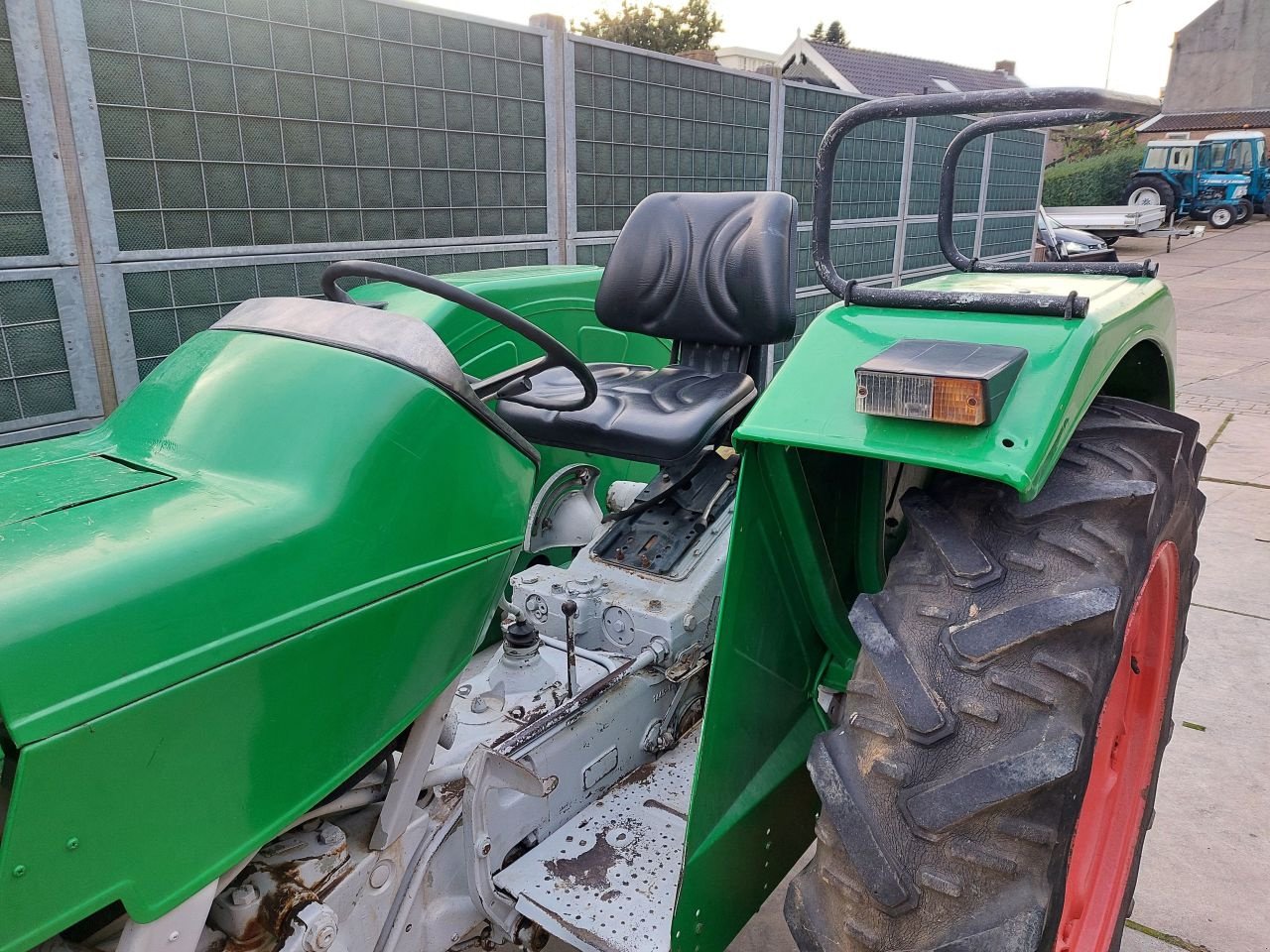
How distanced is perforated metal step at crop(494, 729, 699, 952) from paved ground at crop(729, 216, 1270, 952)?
339 mm

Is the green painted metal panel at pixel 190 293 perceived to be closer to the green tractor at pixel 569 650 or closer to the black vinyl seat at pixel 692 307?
the black vinyl seat at pixel 692 307

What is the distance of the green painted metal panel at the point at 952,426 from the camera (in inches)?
41.4

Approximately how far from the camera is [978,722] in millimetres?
1054

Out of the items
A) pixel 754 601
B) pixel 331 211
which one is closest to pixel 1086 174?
pixel 331 211

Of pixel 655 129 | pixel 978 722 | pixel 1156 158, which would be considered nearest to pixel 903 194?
pixel 655 129

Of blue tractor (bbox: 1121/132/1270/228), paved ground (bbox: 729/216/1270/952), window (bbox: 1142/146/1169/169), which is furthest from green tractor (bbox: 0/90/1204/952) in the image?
window (bbox: 1142/146/1169/169)

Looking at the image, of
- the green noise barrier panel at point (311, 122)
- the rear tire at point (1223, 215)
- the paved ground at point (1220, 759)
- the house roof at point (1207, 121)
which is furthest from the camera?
the house roof at point (1207, 121)

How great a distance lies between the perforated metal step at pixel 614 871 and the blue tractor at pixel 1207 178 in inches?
856

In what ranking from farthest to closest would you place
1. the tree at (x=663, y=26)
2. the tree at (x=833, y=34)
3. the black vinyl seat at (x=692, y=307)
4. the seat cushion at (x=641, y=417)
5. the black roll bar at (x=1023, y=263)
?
the tree at (x=833, y=34) < the tree at (x=663, y=26) < the black vinyl seat at (x=692, y=307) < the seat cushion at (x=641, y=417) < the black roll bar at (x=1023, y=263)

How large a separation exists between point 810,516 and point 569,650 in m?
0.56

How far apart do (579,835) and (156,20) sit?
2.52 metres

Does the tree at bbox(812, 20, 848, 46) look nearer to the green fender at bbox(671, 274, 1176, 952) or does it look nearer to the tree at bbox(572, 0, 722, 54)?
the tree at bbox(572, 0, 722, 54)

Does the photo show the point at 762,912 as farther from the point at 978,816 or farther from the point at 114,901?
the point at 114,901

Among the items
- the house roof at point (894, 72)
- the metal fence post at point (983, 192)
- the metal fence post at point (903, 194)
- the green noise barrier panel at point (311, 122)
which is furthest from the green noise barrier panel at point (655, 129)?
the house roof at point (894, 72)
